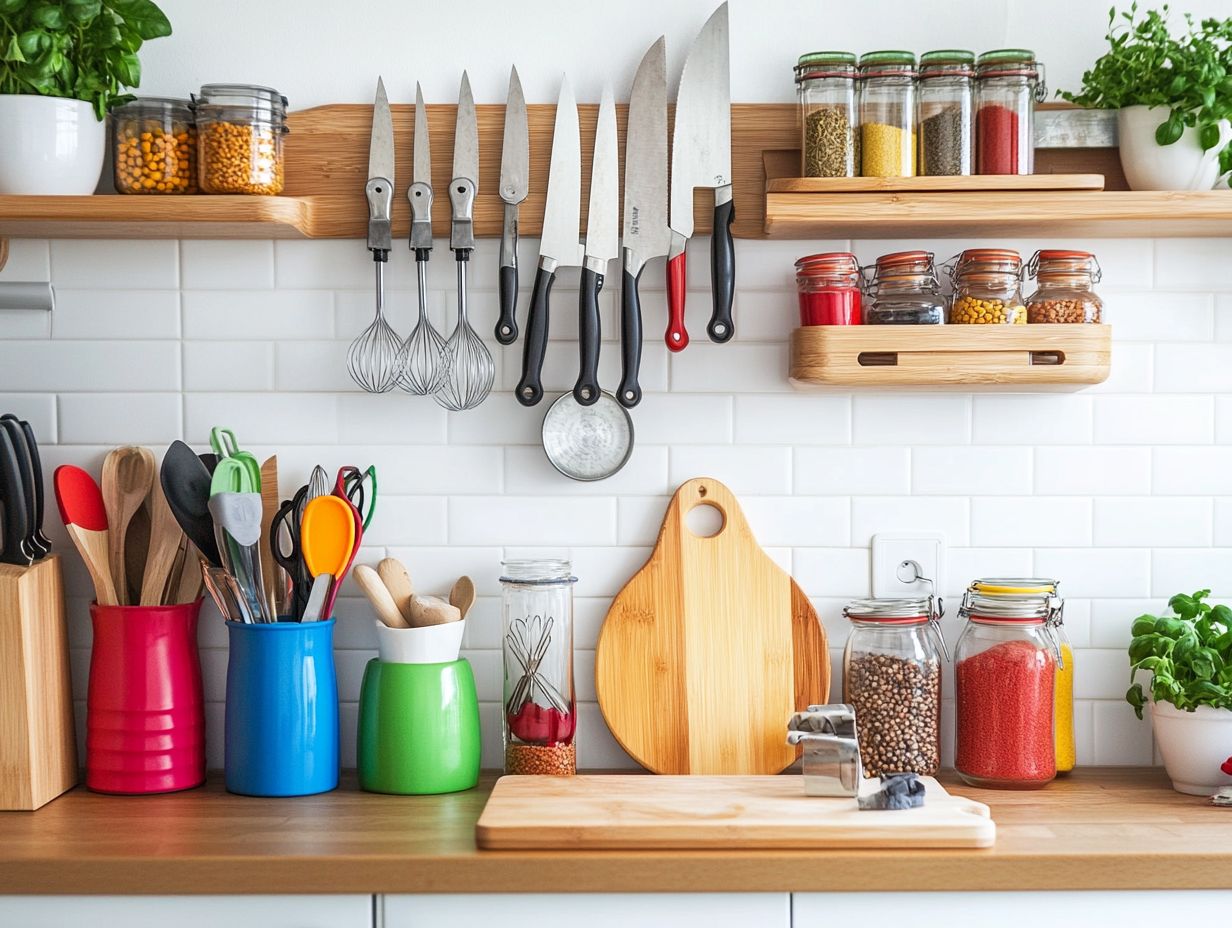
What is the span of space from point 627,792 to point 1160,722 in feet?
2.40

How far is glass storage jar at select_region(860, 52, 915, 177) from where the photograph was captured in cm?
162

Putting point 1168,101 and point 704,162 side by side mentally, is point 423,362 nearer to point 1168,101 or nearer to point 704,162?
point 704,162

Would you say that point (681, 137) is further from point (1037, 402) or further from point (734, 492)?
point (1037, 402)

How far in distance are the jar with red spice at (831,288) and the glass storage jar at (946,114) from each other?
0.16 meters

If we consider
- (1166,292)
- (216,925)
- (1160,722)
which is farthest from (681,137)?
(216,925)

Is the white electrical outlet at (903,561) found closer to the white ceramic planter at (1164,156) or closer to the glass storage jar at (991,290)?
the glass storage jar at (991,290)

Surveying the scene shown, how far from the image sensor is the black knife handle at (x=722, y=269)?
5.59 ft

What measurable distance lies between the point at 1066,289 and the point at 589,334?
2.17 feet

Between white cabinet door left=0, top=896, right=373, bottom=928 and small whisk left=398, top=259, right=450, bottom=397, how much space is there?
72 centimetres

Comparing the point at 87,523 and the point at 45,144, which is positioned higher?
the point at 45,144

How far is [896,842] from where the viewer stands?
1.36 m

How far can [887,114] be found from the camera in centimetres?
163

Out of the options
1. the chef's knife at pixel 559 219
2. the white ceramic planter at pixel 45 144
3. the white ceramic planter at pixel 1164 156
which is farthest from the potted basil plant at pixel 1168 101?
the white ceramic planter at pixel 45 144

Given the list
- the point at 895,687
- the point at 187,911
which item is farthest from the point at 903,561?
the point at 187,911
